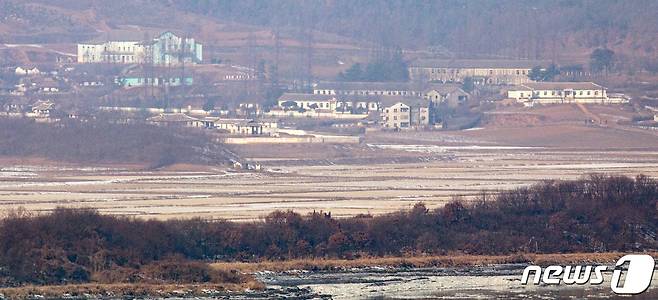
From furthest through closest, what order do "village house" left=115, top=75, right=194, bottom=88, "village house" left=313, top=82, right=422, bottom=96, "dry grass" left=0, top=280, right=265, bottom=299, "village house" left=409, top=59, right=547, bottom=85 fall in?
"village house" left=409, top=59, right=547, bottom=85, "village house" left=115, top=75, right=194, bottom=88, "village house" left=313, top=82, right=422, bottom=96, "dry grass" left=0, top=280, right=265, bottom=299

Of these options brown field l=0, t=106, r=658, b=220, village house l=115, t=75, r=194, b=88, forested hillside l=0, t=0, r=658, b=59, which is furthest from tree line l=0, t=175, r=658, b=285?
forested hillside l=0, t=0, r=658, b=59

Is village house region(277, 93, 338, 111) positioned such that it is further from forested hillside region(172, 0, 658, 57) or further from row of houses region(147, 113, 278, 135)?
forested hillside region(172, 0, 658, 57)

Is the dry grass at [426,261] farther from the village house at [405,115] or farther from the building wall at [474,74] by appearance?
the building wall at [474,74]

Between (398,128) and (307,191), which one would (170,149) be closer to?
(307,191)

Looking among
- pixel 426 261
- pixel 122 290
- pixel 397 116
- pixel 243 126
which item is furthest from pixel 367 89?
pixel 122 290

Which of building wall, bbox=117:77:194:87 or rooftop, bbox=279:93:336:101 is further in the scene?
building wall, bbox=117:77:194:87

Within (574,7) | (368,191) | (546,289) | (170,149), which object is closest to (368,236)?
(546,289)
